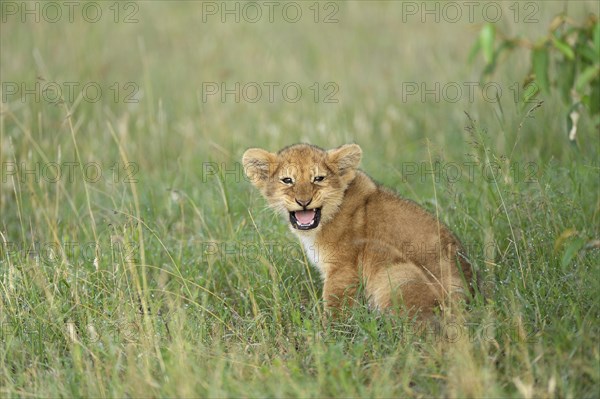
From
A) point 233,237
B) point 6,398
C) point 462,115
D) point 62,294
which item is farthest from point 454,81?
point 6,398

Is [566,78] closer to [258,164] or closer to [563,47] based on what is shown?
[563,47]

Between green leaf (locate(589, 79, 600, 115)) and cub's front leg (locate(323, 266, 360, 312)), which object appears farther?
cub's front leg (locate(323, 266, 360, 312))

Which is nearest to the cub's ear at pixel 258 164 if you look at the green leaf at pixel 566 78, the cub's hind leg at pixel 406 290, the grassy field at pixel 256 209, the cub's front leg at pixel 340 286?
the grassy field at pixel 256 209

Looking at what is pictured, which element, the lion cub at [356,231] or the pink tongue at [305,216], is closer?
the lion cub at [356,231]

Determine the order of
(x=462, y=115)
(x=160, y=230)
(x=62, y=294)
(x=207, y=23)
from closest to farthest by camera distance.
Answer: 1. (x=62, y=294)
2. (x=160, y=230)
3. (x=462, y=115)
4. (x=207, y=23)

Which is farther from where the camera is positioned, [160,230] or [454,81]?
[454,81]

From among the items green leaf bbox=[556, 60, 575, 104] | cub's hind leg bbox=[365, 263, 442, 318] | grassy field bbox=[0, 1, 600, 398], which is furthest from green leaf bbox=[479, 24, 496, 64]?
cub's hind leg bbox=[365, 263, 442, 318]

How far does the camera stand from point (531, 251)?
5.53 m

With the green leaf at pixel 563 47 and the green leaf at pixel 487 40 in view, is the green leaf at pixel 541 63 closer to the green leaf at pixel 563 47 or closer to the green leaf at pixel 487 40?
the green leaf at pixel 563 47

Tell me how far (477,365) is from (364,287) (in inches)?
52.4

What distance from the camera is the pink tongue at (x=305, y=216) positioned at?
5.73 meters

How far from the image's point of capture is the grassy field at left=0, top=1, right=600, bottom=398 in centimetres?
441

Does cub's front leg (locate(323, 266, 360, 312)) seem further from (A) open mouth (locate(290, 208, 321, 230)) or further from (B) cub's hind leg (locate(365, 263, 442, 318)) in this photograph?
(A) open mouth (locate(290, 208, 321, 230))

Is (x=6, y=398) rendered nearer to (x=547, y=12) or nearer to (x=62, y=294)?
A: (x=62, y=294)
